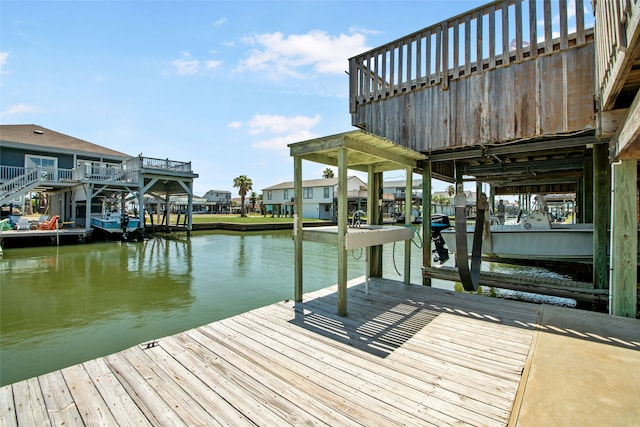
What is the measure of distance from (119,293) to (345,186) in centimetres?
659

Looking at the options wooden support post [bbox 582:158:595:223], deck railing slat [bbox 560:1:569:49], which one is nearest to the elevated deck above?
deck railing slat [bbox 560:1:569:49]

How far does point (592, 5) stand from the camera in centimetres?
361

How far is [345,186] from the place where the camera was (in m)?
3.92

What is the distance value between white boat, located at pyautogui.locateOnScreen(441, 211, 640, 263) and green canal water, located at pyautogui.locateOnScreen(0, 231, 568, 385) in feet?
6.68

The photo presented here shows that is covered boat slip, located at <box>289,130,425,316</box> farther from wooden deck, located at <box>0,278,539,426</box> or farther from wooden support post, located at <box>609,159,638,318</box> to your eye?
wooden support post, located at <box>609,159,638,318</box>

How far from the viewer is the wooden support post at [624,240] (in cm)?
335

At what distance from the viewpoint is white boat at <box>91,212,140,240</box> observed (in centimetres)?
1728

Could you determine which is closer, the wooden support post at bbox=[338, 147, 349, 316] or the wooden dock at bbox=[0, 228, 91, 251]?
the wooden support post at bbox=[338, 147, 349, 316]

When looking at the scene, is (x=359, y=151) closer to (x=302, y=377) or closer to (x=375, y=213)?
(x=375, y=213)

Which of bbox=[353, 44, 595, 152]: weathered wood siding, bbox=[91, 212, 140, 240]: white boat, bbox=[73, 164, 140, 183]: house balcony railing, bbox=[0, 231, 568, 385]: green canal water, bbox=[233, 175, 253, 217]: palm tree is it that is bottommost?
bbox=[0, 231, 568, 385]: green canal water

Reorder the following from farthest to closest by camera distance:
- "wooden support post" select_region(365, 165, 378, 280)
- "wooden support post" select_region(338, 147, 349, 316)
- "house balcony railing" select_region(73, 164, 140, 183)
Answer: "house balcony railing" select_region(73, 164, 140, 183) < "wooden support post" select_region(365, 165, 378, 280) < "wooden support post" select_region(338, 147, 349, 316)

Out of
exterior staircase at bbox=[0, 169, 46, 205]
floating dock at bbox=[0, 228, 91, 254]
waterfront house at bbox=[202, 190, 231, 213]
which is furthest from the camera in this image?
waterfront house at bbox=[202, 190, 231, 213]

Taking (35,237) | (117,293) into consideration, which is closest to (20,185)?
(35,237)

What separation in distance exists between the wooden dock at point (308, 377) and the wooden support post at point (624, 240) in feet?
3.14
